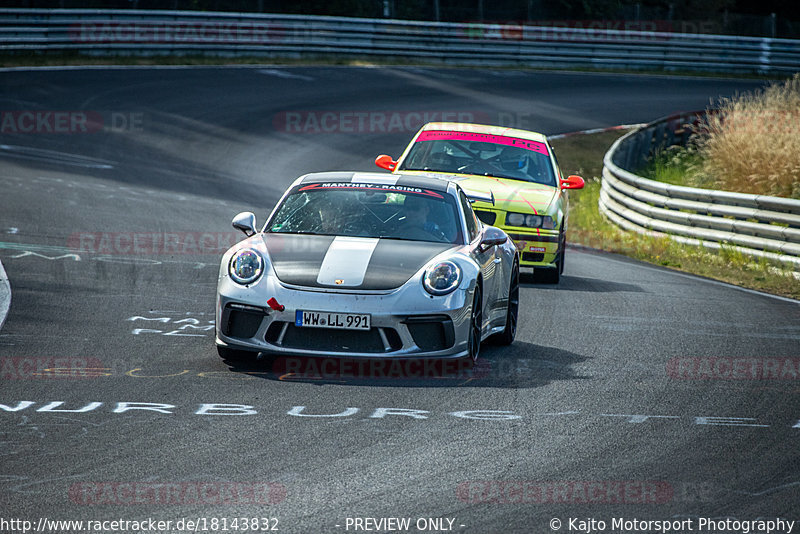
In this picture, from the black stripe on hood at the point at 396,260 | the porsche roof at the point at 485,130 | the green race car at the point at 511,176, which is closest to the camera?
the black stripe on hood at the point at 396,260

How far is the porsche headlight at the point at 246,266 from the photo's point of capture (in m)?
7.79

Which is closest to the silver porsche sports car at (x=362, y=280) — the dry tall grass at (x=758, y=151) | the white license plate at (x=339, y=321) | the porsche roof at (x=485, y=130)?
the white license plate at (x=339, y=321)

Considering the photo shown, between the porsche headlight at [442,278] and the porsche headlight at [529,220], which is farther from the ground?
the porsche headlight at [442,278]

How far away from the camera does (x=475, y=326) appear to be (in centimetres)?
812

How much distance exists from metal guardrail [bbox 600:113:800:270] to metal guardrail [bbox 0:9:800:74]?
42.2 ft

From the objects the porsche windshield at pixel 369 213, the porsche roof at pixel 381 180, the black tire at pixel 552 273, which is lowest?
the black tire at pixel 552 273

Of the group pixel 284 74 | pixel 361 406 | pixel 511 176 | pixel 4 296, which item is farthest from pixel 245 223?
pixel 284 74

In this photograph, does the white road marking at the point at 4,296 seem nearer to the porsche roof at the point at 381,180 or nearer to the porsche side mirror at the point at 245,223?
the porsche side mirror at the point at 245,223

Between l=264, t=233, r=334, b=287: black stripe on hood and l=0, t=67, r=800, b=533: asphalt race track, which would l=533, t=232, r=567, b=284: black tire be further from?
l=264, t=233, r=334, b=287: black stripe on hood

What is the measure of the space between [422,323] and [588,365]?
4.63 feet

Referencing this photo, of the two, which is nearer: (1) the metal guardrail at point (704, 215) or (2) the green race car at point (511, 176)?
(2) the green race car at point (511, 176)

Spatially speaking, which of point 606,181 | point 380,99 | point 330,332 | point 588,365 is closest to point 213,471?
point 330,332

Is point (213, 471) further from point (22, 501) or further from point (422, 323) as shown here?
point (422, 323)

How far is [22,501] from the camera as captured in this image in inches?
191
